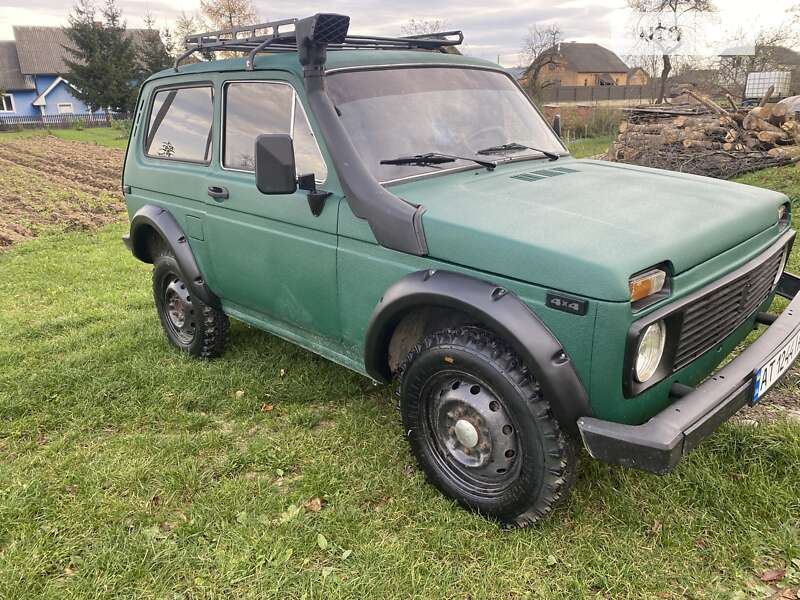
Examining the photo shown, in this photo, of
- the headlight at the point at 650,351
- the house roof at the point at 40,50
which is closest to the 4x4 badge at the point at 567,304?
the headlight at the point at 650,351

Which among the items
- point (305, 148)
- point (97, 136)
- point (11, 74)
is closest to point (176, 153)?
point (305, 148)

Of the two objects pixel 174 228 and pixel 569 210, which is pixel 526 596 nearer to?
pixel 569 210

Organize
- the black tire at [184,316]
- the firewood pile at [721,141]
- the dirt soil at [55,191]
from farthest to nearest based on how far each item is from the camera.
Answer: the dirt soil at [55,191], the firewood pile at [721,141], the black tire at [184,316]

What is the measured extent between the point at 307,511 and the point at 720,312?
2.16 metres

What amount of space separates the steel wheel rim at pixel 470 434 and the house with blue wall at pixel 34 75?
5869cm

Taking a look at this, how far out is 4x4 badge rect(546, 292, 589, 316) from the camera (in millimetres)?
2305

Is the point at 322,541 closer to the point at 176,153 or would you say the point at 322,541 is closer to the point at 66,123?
the point at 176,153

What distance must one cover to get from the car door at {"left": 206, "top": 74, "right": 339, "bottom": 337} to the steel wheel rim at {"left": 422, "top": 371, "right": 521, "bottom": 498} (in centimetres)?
80

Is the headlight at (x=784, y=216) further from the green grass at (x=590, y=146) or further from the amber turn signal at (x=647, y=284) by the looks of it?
the green grass at (x=590, y=146)

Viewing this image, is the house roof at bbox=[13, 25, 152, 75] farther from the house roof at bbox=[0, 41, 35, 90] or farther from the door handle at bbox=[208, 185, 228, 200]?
the door handle at bbox=[208, 185, 228, 200]

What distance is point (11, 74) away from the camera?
5272 cm

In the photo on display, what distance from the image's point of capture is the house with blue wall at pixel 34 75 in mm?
52469

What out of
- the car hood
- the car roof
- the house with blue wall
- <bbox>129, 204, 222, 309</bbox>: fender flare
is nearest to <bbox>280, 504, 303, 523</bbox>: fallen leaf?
the car hood

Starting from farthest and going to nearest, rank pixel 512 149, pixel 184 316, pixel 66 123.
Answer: pixel 66 123, pixel 184 316, pixel 512 149
